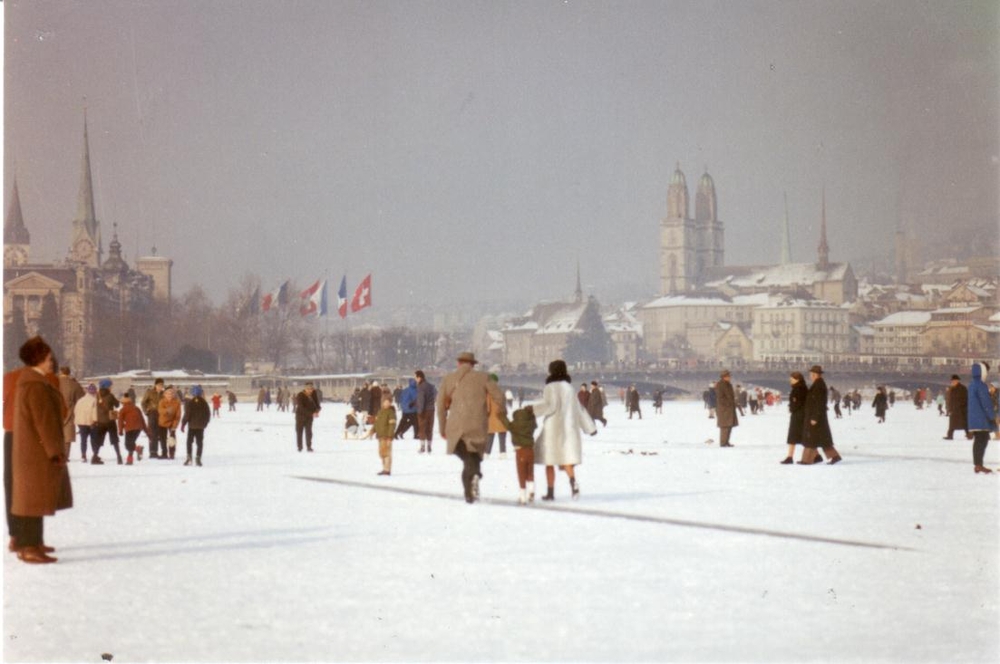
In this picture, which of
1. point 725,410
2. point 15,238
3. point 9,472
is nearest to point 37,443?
point 9,472

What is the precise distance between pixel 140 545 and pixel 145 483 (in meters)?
6.12

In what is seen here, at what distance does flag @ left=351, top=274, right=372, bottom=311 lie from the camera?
5991 centimetres

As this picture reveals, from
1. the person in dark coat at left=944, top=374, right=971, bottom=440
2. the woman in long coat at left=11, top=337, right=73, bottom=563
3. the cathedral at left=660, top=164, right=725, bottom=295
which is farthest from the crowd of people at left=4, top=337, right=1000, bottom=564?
the cathedral at left=660, top=164, right=725, bottom=295

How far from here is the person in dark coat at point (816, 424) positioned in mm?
17219

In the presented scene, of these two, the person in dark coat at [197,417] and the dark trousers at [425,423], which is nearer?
the person in dark coat at [197,417]

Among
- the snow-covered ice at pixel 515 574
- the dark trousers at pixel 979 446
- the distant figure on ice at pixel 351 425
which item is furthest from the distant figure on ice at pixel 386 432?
the distant figure on ice at pixel 351 425

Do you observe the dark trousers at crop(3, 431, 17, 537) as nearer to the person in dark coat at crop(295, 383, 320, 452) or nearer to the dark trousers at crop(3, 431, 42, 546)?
the dark trousers at crop(3, 431, 42, 546)

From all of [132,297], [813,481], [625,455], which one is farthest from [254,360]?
[813,481]

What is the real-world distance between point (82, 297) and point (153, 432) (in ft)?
168

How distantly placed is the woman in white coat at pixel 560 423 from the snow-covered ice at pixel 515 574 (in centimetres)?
44

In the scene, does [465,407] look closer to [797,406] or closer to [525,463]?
[525,463]

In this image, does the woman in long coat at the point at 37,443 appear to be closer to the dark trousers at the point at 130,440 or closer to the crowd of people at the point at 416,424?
the crowd of people at the point at 416,424

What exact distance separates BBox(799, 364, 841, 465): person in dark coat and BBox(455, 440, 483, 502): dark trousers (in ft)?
20.1

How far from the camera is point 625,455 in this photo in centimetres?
2108
